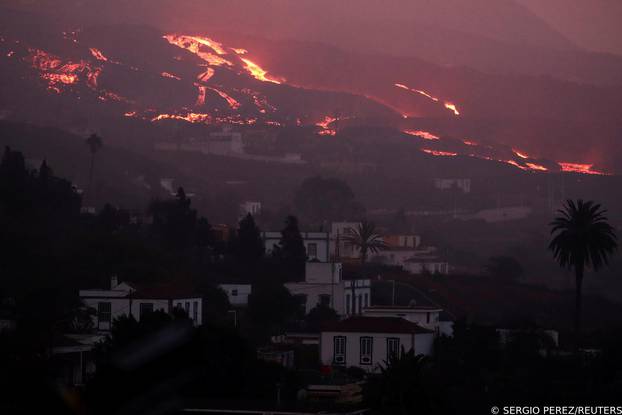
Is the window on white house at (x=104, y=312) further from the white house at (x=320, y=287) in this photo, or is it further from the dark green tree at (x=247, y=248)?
the dark green tree at (x=247, y=248)

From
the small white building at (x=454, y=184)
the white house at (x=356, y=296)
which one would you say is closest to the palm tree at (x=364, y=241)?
the white house at (x=356, y=296)

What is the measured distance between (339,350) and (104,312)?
30.2 ft

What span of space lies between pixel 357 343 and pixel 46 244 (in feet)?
67.2

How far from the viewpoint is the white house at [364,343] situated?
63781 mm

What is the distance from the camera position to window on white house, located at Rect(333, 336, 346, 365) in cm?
6397

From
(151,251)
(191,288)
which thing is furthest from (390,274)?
(191,288)

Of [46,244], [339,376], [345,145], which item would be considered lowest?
[339,376]

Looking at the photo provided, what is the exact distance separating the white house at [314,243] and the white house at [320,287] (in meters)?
13.1

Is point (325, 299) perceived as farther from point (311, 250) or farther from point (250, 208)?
point (250, 208)

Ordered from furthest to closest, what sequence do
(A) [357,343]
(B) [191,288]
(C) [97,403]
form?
(B) [191,288], (A) [357,343], (C) [97,403]

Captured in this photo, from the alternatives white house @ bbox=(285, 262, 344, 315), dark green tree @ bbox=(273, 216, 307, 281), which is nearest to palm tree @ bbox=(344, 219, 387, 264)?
dark green tree @ bbox=(273, 216, 307, 281)

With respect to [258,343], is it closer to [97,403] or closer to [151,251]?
[151,251]

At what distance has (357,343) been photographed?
64188 millimetres

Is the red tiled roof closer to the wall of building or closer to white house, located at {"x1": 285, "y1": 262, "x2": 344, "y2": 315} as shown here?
the wall of building
